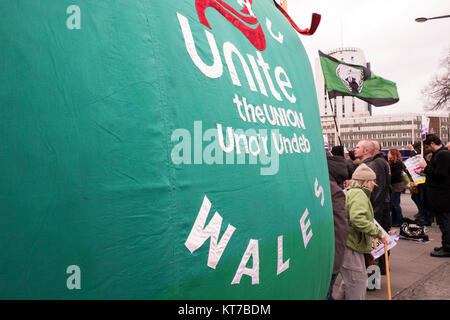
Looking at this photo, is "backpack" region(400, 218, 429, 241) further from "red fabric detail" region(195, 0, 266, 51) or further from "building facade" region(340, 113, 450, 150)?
"building facade" region(340, 113, 450, 150)

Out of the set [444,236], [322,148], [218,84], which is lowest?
[444,236]

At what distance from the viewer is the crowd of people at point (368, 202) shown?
3489 mm

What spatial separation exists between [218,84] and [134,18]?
0.45m

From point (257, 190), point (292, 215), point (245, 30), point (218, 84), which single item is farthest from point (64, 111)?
point (292, 215)

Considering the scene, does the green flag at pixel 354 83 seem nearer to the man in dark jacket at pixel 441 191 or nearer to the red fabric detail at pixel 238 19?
the man in dark jacket at pixel 441 191

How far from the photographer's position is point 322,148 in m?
2.75

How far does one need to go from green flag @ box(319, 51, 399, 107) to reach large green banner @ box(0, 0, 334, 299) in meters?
3.80

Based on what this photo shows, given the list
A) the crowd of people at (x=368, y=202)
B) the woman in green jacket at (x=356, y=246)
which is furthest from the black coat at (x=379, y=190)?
the woman in green jacket at (x=356, y=246)

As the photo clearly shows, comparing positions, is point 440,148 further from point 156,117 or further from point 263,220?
point 156,117

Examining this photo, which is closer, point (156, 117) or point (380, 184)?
point (156, 117)

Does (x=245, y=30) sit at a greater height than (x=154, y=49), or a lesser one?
greater

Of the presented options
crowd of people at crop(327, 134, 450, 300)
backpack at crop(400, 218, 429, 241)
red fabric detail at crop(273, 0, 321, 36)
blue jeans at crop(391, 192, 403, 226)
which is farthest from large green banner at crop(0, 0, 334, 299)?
blue jeans at crop(391, 192, 403, 226)

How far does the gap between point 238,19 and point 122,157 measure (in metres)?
1.10

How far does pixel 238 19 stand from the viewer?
195 cm
